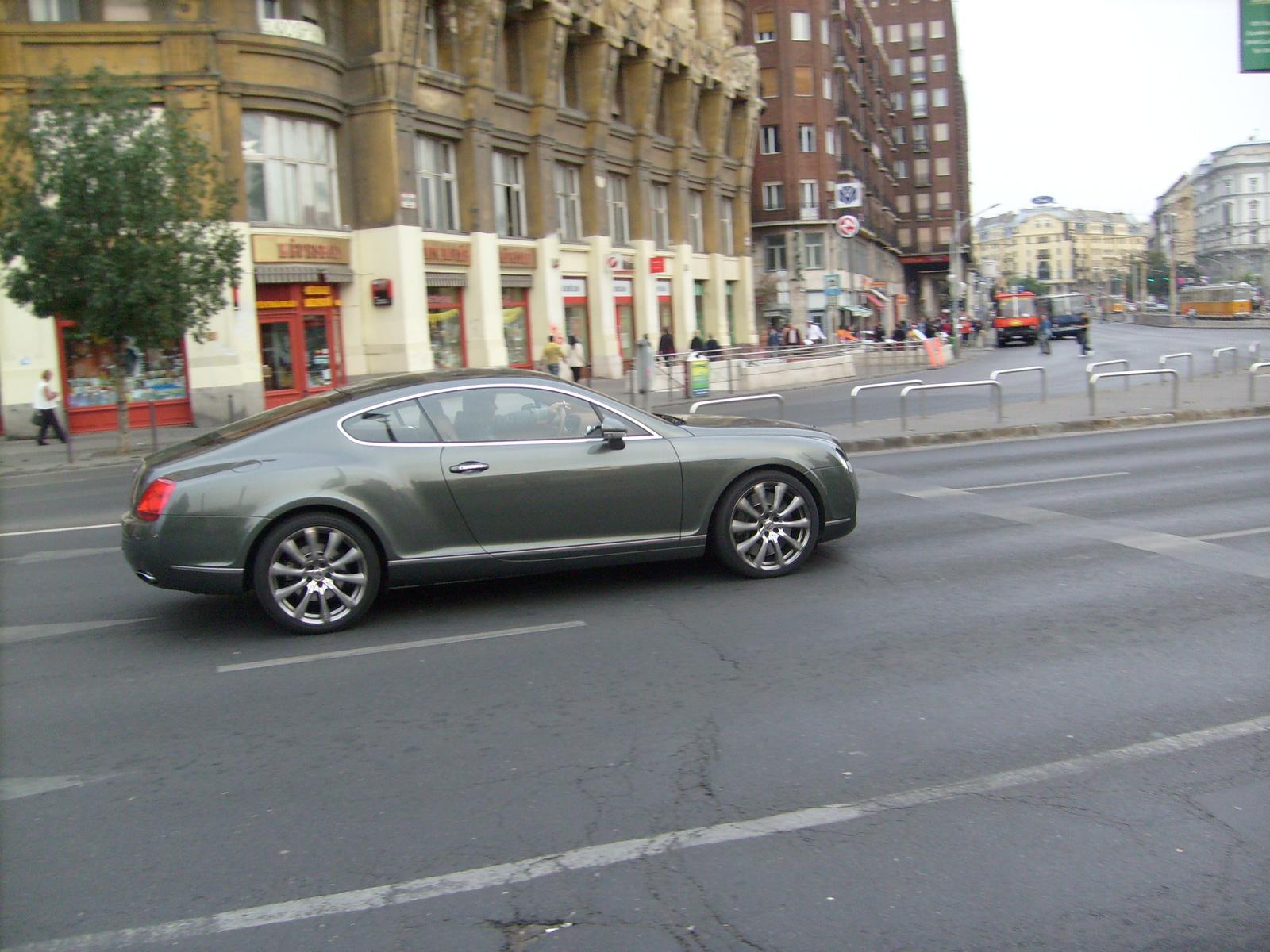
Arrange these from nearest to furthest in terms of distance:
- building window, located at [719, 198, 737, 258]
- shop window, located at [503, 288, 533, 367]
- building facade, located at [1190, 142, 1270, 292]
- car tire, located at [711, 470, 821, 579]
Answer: car tire, located at [711, 470, 821, 579] → shop window, located at [503, 288, 533, 367] → building window, located at [719, 198, 737, 258] → building facade, located at [1190, 142, 1270, 292]

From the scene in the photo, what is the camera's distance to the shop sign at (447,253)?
31.1 m

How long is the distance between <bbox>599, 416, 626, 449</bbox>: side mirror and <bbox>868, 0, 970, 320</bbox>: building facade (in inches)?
4055

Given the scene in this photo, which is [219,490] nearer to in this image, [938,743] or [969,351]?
[938,743]

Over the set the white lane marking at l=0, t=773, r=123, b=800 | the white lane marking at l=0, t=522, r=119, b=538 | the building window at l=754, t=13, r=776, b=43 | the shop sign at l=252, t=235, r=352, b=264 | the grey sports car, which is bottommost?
the white lane marking at l=0, t=773, r=123, b=800

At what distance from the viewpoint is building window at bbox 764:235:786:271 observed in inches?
2525

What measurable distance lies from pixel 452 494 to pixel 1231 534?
6.23 meters

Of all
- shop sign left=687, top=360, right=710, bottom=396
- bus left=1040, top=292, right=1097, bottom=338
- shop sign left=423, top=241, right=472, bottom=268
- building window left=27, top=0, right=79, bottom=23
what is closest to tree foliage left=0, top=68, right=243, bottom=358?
building window left=27, top=0, right=79, bottom=23

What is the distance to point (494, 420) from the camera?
24.1ft

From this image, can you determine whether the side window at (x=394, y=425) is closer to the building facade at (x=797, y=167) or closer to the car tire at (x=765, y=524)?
the car tire at (x=765, y=524)

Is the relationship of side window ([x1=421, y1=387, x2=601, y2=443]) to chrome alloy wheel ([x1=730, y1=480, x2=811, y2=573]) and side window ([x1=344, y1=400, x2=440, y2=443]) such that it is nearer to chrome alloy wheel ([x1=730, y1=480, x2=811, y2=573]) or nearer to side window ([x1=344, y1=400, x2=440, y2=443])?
side window ([x1=344, y1=400, x2=440, y2=443])

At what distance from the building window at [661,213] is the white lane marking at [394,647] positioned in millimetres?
38760

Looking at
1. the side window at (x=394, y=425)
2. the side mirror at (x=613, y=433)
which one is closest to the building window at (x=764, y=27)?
the side mirror at (x=613, y=433)

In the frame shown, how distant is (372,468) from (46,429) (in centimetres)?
2112

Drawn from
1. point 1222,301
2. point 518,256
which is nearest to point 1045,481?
point 518,256
